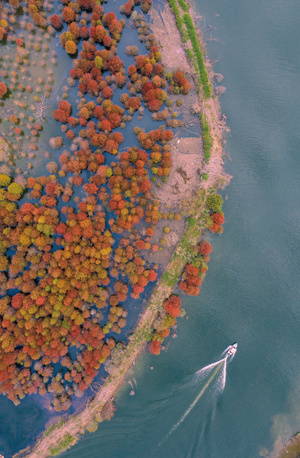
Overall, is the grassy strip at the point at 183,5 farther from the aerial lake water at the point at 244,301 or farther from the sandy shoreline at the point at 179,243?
the aerial lake water at the point at 244,301

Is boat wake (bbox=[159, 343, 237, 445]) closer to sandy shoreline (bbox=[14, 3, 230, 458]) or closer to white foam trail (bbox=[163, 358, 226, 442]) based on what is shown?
white foam trail (bbox=[163, 358, 226, 442])

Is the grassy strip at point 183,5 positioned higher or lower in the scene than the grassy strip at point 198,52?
higher

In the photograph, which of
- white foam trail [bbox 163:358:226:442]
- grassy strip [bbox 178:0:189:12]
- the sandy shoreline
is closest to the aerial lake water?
white foam trail [bbox 163:358:226:442]

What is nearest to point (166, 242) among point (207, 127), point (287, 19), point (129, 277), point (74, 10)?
point (129, 277)

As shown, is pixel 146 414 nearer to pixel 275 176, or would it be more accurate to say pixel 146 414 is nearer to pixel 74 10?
pixel 275 176

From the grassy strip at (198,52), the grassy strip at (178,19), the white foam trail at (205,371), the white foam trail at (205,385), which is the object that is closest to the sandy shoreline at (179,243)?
the grassy strip at (178,19)

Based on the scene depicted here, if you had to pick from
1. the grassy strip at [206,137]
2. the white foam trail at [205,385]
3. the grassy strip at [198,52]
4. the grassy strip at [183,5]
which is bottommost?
the white foam trail at [205,385]

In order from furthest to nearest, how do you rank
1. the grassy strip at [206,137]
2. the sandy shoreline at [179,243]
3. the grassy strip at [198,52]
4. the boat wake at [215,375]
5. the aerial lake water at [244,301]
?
the grassy strip at [206,137] < the grassy strip at [198,52] < the boat wake at [215,375] < the aerial lake water at [244,301] < the sandy shoreline at [179,243]

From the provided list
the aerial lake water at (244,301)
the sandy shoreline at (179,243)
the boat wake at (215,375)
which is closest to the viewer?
the sandy shoreline at (179,243)
